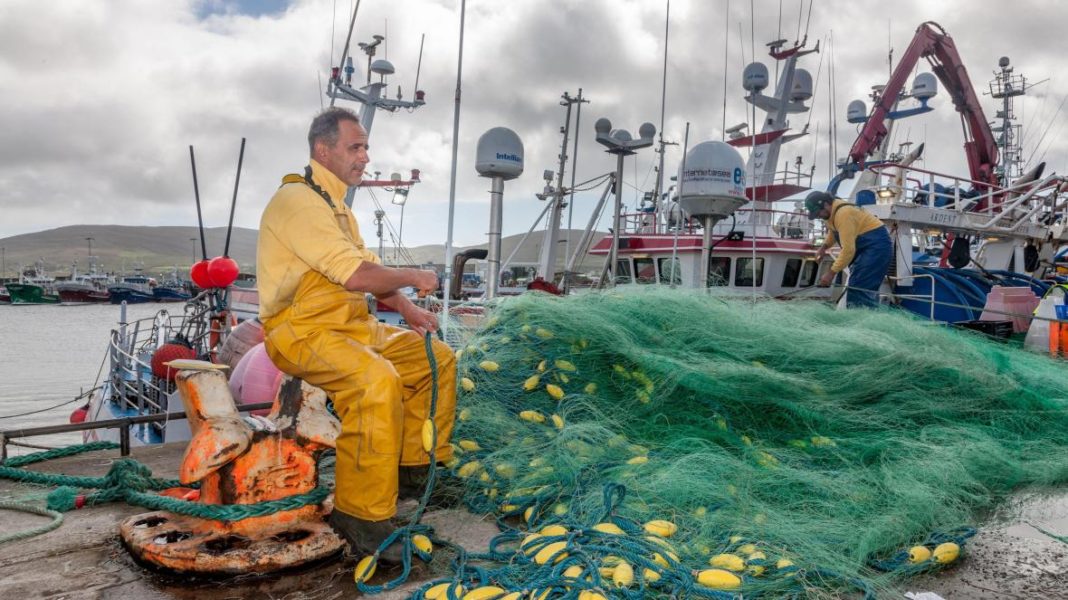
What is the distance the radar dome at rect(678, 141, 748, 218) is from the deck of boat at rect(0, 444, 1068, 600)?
5.88m

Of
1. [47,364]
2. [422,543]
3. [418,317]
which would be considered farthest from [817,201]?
[47,364]

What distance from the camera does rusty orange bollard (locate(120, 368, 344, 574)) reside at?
7.25 ft

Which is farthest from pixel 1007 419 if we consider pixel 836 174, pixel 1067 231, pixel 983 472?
pixel 836 174

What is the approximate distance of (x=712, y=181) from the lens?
27.1 ft

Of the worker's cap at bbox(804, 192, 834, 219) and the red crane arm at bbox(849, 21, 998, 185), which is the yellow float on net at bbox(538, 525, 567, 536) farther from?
the red crane arm at bbox(849, 21, 998, 185)

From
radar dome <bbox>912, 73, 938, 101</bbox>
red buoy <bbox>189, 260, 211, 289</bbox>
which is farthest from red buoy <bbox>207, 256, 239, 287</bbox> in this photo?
radar dome <bbox>912, 73, 938, 101</bbox>

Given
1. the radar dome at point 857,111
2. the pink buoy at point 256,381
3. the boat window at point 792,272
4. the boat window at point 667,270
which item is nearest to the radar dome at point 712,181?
the boat window at point 667,270

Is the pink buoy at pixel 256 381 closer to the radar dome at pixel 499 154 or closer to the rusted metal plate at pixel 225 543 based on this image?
the rusted metal plate at pixel 225 543

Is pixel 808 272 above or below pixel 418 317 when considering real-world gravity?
above

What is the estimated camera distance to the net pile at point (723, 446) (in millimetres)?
2119

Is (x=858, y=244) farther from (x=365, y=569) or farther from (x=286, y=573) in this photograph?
(x=286, y=573)

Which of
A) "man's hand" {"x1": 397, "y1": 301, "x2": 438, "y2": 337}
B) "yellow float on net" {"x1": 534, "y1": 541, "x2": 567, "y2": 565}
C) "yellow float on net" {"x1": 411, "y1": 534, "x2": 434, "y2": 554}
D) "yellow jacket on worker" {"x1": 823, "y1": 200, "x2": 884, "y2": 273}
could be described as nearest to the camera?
"yellow float on net" {"x1": 534, "y1": 541, "x2": 567, "y2": 565}

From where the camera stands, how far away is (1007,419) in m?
3.73

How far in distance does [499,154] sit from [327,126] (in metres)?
5.46
